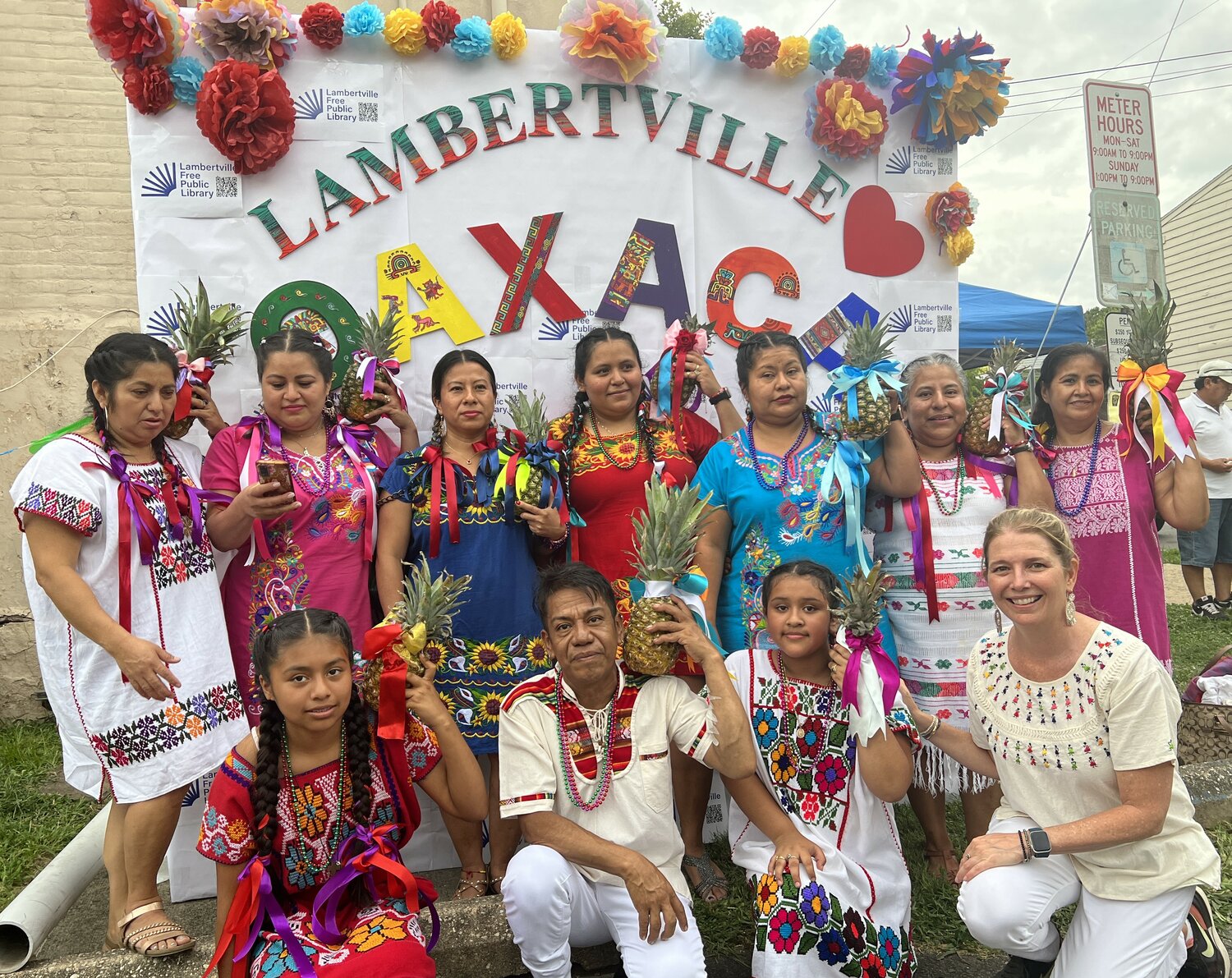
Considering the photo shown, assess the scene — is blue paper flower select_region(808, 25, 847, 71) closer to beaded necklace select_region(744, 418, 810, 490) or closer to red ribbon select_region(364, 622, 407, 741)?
beaded necklace select_region(744, 418, 810, 490)

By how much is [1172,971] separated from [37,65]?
8.15 meters

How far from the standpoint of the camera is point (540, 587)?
295 cm

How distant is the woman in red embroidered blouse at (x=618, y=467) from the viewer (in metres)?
3.59

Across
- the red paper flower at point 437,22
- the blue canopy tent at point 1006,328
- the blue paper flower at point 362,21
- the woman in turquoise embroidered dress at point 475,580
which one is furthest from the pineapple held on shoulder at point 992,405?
the blue canopy tent at point 1006,328

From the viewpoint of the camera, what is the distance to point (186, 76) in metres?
3.73

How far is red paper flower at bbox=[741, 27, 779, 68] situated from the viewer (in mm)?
4363

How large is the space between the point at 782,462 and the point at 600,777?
1423 mm

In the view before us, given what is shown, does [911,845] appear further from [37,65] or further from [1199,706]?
[37,65]

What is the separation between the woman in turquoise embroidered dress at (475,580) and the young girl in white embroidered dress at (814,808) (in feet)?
2.87

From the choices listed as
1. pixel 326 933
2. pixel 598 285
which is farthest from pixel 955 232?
pixel 326 933

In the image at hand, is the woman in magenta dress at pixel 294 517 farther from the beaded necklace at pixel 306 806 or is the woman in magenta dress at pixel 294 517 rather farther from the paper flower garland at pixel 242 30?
the paper flower garland at pixel 242 30

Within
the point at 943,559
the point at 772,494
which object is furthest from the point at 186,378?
the point at 943,559

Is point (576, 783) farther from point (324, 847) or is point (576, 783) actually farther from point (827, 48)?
point (827, 48)

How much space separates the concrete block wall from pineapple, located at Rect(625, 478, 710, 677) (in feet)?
17.4
